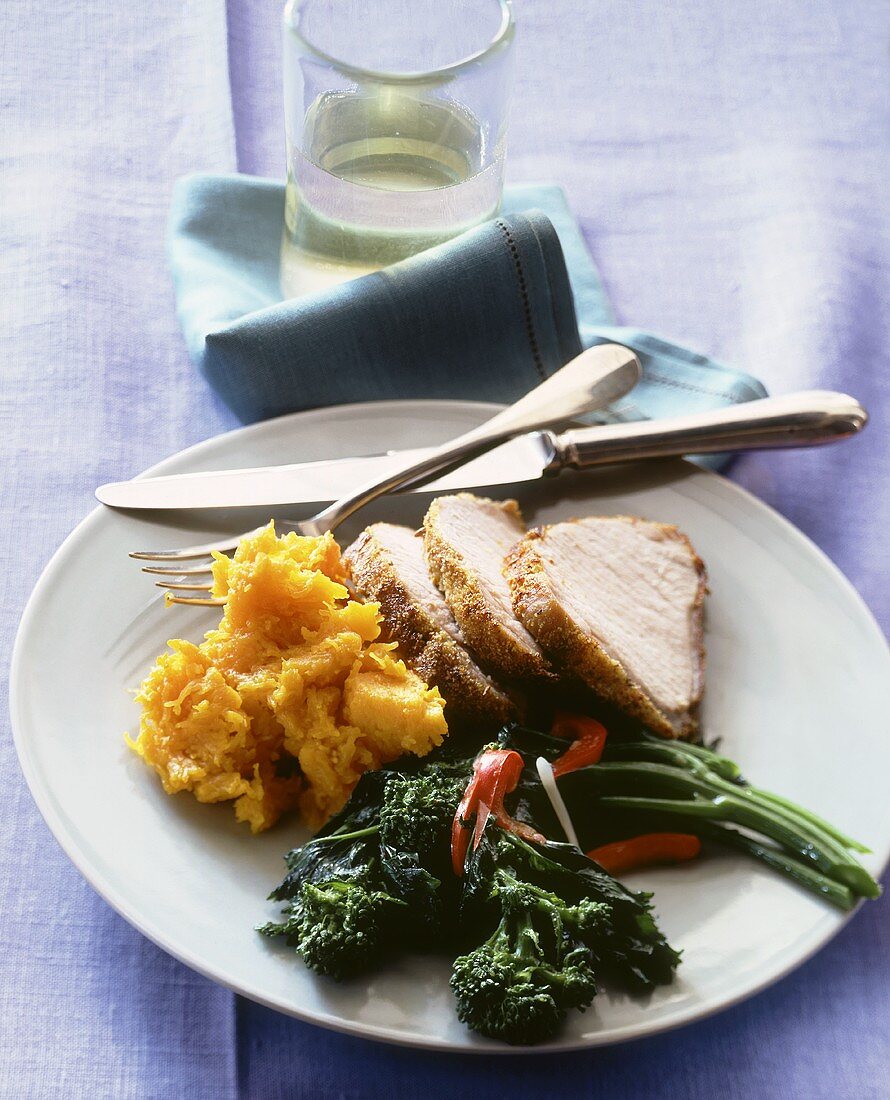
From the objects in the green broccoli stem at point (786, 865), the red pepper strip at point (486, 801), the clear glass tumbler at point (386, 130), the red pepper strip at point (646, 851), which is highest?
the clear glass tumbler at point (386, 130)

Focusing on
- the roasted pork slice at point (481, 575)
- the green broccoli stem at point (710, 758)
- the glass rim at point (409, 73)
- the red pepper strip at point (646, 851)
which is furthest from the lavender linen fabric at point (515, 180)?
the glass rim at point (409, 73)

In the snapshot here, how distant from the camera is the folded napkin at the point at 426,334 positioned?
3408 mm

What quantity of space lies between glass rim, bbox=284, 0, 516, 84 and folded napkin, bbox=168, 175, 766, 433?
515 millimetres

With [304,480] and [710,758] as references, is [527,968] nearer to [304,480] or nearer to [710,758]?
[710,758]

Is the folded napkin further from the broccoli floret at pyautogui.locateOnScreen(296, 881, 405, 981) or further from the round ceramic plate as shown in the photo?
the broccoli floret at pyautogui.locateOnScreen(296, 881, 405, 981)

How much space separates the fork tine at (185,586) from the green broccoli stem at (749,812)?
1.00 meters

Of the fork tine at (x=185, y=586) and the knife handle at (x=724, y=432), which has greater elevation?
the knife handle at (x=724, y=432)

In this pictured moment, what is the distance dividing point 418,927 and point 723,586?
1314 mm

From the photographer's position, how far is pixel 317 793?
254 centimetres

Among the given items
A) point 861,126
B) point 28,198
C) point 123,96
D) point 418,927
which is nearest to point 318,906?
point 418,927

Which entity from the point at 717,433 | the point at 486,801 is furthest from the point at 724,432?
the point at 486,801

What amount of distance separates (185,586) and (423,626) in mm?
583

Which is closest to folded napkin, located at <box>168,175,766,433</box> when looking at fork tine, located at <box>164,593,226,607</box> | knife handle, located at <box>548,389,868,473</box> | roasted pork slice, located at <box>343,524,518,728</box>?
knife handle, located at <box>548,389,868,473</box>

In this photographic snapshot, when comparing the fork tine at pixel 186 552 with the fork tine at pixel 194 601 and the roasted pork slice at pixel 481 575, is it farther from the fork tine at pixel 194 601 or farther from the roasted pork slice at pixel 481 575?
the roasted pork slice at pixel 481 575
